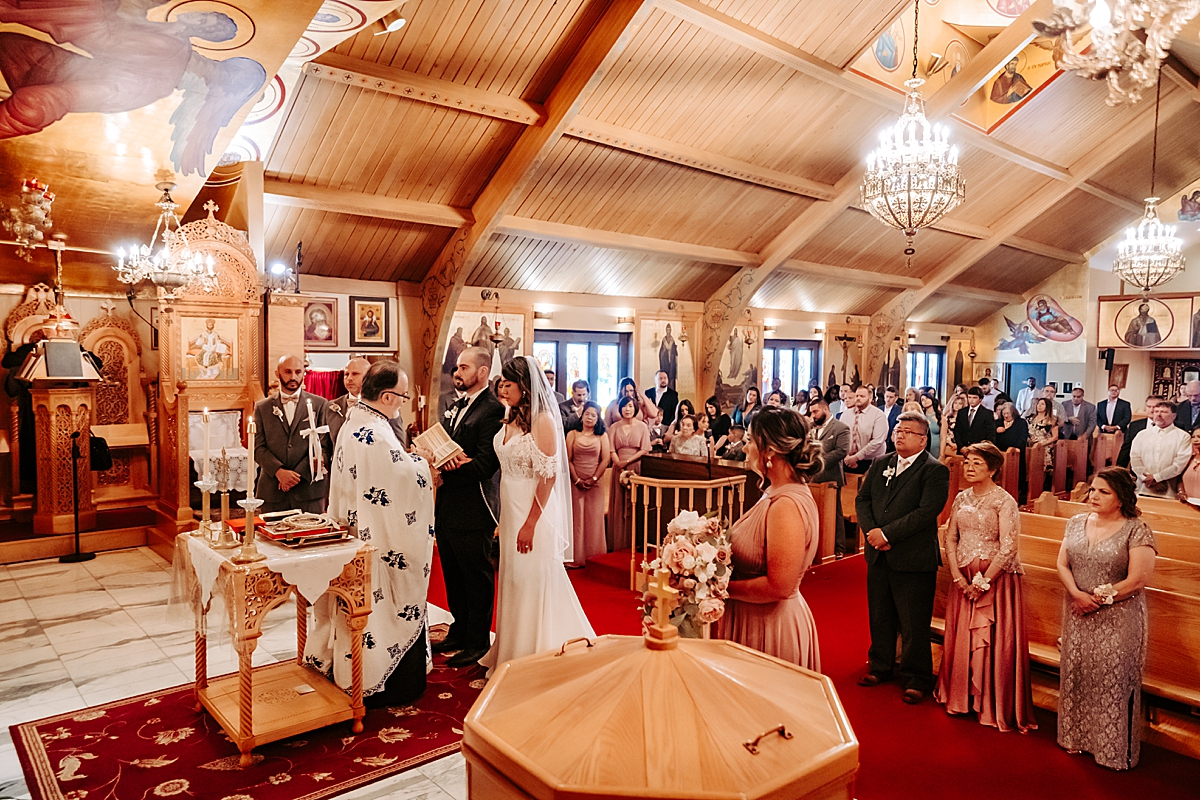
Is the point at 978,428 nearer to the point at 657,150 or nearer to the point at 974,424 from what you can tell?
the point at 974,424

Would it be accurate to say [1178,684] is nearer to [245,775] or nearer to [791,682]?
[791,682]

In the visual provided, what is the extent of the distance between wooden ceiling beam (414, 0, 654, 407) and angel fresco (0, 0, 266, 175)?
310 cm

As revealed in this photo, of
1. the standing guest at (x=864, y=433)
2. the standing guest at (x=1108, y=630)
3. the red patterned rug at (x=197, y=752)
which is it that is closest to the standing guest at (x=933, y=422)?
the standing guest at (x=864, y=433)

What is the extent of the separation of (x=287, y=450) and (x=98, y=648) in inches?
63.4

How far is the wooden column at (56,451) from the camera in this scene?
6992 millimetres

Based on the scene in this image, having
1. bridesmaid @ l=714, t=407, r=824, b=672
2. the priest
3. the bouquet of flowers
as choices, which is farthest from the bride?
the bouquet of flowers

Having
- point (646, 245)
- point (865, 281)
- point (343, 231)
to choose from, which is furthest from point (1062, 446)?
point (343, 231)

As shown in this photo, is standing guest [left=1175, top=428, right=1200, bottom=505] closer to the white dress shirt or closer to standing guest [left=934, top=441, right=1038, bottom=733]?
the white dress shirt

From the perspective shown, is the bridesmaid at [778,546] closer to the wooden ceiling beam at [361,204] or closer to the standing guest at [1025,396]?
the wooden ceiling beam at [361,204]

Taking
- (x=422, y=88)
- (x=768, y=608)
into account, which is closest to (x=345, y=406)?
(x=422, y=88)

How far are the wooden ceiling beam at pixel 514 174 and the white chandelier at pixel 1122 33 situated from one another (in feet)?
15.6

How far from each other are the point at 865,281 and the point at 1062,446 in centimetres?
458

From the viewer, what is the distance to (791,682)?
1336 mm

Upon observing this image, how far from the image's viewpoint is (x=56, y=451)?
7039 mm
